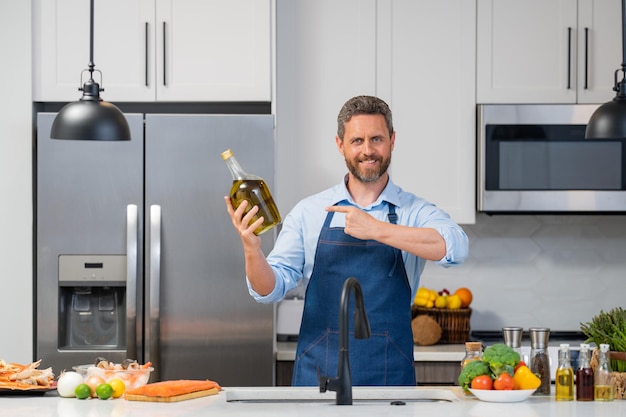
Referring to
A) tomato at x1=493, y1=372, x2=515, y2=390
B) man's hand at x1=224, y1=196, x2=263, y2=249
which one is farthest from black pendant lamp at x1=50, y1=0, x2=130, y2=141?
tomato at x1=493, y1=372, x2=515, y2=390

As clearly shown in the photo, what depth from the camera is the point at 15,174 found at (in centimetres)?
365

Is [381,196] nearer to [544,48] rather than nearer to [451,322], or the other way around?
[451,322]

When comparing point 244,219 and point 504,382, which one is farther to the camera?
point 244,219

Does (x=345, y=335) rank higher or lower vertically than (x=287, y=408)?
higher

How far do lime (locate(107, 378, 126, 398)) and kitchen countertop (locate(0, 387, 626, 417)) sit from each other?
3 cm

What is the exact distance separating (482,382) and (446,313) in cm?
172

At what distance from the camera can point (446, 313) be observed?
3.96 meters

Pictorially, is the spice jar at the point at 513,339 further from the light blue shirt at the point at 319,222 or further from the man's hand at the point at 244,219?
the man's hand at the point at 244,219

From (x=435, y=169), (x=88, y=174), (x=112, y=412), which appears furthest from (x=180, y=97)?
(x=112, y=412)

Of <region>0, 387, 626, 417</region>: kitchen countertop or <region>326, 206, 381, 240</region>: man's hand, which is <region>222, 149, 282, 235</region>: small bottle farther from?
<region>0, 387, 626, 417</region>: kitchen countertop

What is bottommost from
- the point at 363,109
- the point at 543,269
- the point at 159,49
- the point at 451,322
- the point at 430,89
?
the point at 451,322

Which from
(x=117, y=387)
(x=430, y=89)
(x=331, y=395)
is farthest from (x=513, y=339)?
(x=430, y=89)

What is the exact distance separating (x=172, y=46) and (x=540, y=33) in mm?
1627

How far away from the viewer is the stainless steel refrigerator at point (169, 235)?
3.57m
